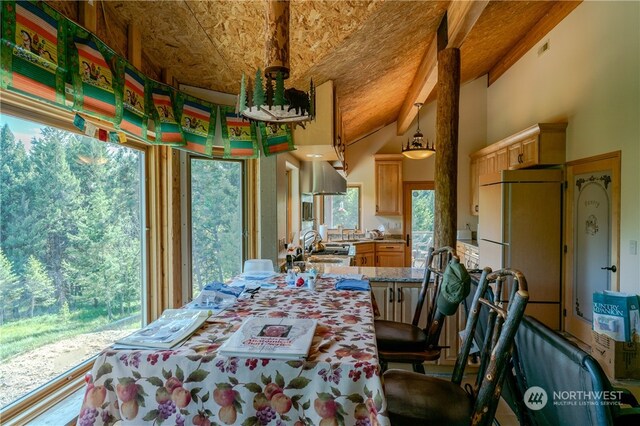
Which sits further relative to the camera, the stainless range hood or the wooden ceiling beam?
the stainless range hood

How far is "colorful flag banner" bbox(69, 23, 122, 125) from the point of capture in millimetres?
1811

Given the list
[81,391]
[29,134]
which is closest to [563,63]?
[29,134]

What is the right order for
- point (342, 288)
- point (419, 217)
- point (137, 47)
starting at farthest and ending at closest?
point (419, 217) → point (137, 47) → point (342, 288)


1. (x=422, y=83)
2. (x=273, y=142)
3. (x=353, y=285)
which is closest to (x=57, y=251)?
(x=353, y=285)

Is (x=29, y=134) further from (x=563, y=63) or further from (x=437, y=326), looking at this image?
(x=563, y=63)

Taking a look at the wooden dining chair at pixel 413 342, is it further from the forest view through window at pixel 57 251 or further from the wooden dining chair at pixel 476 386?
the forest view through window at pixel 57 251

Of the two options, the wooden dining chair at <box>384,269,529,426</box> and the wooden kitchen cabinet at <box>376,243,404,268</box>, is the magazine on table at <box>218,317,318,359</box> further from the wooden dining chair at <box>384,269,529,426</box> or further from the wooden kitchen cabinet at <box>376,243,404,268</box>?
the wooden kitchen cabinet at <box>376,243,404,268</box>

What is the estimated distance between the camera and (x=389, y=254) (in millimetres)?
6570

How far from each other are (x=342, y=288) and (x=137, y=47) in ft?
7.44

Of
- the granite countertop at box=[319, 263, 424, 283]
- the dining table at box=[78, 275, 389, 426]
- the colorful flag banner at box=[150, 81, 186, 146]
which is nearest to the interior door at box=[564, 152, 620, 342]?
the granite countertop at box=[319, 263, 424, 283]

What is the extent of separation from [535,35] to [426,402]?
18.4 ft

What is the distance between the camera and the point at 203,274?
3406 millimetres

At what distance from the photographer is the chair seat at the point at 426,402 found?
4.33 ft

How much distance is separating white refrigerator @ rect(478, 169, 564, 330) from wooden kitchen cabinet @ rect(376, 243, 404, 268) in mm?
2523
